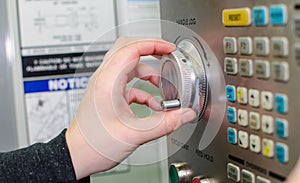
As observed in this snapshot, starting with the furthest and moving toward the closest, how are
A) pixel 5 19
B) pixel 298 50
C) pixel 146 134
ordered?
pixel 5 19, pixel 146 134, pixel 298 50

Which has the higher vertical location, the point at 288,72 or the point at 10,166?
the point at 288,72

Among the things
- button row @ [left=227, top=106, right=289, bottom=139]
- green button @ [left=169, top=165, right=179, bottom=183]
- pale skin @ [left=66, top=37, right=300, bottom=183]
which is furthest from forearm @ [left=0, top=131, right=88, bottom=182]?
button row @ [left=227, top=106, right=289, bottom=139]

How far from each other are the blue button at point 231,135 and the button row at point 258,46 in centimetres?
8

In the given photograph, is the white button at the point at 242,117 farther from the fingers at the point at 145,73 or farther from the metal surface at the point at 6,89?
the metal surface at the point at 6,89

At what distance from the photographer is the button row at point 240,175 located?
0.42m

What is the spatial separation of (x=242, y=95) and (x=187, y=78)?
68mm

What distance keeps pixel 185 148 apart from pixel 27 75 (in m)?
0.28

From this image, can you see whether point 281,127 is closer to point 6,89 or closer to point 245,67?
point 245,67

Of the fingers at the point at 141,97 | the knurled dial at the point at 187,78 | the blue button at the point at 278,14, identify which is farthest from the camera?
the fingers at the point at 141,97

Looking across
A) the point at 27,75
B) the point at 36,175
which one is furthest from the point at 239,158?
the point at 27,75

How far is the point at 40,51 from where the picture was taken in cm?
71

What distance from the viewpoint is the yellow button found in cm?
40

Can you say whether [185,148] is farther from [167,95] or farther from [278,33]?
[278,33]

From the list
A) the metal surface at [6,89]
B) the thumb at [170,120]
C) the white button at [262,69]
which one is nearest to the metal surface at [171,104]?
the thumb at [170,120]
